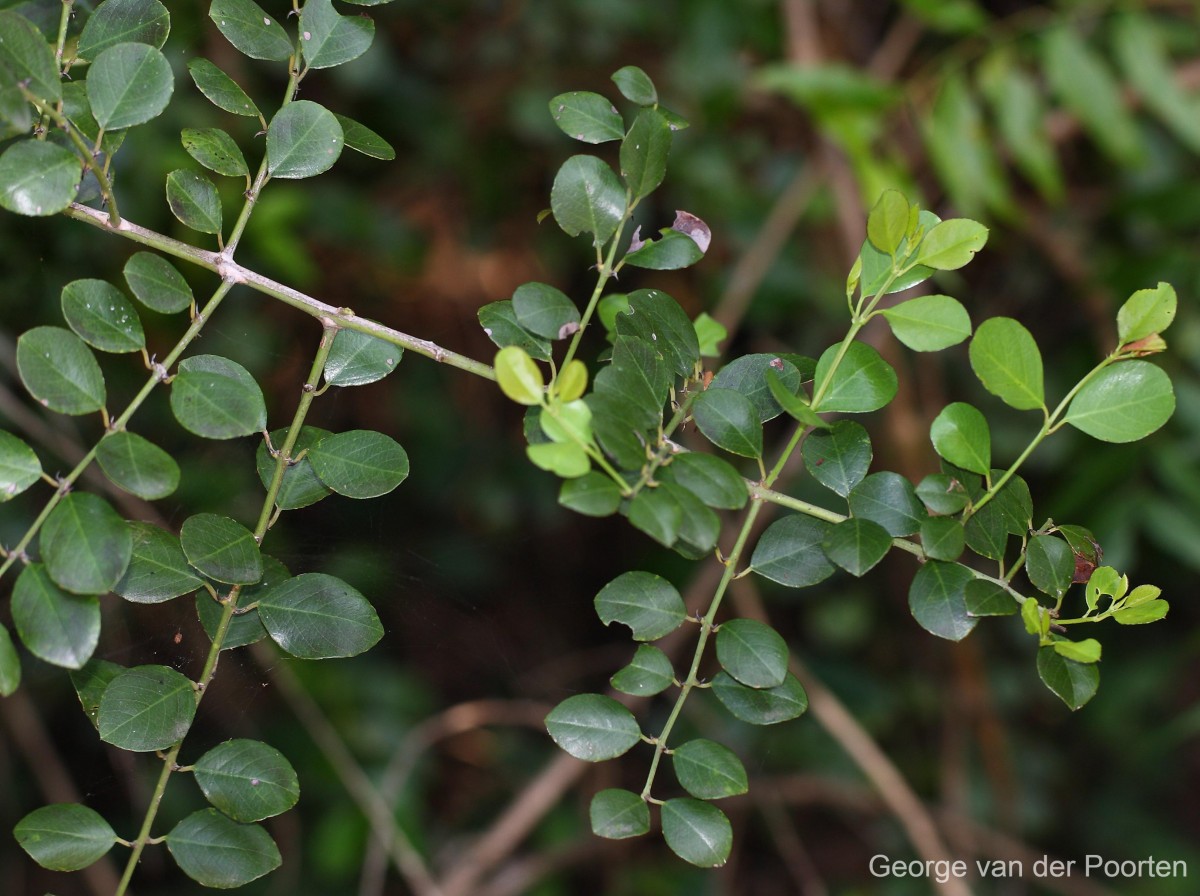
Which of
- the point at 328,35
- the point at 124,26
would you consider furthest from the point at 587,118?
the point at 124,26

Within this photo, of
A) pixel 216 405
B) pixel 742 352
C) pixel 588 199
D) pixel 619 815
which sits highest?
pixel 588 199

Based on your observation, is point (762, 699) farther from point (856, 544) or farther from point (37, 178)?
point (37, 178)

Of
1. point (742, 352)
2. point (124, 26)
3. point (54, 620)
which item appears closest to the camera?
point (54, 620)

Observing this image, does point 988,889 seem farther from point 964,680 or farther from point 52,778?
point 52,778

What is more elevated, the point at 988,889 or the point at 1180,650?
the point at 1180,650

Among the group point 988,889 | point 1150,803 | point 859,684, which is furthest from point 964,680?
point 1150,803
